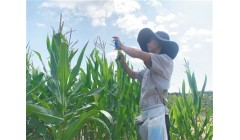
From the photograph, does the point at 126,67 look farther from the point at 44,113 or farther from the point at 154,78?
the point at 44,113

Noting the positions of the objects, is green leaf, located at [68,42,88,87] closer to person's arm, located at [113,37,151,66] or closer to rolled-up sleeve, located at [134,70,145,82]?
person's arm, located at [113,37,151,66]

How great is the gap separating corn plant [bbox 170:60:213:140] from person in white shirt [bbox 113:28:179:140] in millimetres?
244

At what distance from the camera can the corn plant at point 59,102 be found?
1.17 m

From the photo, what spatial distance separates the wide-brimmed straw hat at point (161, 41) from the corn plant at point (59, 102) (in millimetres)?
278

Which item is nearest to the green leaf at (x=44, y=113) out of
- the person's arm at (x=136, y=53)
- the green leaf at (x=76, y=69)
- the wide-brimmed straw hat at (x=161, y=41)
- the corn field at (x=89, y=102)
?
the corn field at (x=89, y=102)

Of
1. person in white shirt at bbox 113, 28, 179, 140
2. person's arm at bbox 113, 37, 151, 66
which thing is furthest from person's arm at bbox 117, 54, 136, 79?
person's arm at bbox 113, 37, 151, 66

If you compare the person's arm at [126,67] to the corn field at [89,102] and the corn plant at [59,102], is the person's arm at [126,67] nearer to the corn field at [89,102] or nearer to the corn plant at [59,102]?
the corn field at [89,102]

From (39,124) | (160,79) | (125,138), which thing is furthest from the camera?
(125,138)

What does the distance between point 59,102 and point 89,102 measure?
213mm

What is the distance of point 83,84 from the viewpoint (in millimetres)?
1408

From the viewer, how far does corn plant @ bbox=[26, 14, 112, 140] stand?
1172mm
